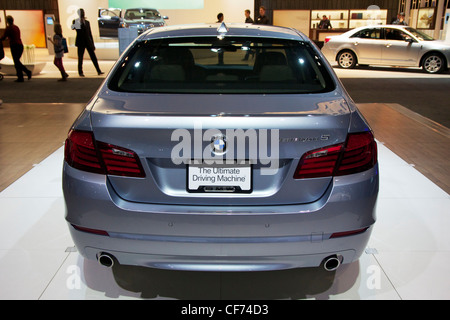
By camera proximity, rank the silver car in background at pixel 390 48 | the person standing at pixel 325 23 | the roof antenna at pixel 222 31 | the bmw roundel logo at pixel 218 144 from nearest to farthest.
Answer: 1. the bmw roundel logo at pixel 218 144
2. the roof antenna at pixel 222 31
3. the silver car in background at pixel 390 48
4. the person standing at pixel 325 23

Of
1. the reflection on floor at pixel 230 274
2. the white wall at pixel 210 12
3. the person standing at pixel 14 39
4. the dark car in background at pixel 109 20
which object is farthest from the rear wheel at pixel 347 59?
the reflection on floor at pixel 230 274

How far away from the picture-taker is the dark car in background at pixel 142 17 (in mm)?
19703

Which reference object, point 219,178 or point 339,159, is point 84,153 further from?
point 339,159

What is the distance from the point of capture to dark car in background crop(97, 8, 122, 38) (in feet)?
68.1

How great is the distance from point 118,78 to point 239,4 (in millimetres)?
20112

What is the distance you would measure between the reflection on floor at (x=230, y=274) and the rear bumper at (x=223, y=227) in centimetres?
55

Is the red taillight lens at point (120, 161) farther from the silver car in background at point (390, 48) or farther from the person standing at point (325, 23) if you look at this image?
the person standing at point (325, 23)

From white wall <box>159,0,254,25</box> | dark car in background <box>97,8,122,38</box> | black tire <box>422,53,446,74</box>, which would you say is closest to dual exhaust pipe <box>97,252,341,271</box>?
black tire <box>422,53,446,74</box>

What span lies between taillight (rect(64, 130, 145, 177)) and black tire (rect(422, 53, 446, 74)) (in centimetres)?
1325

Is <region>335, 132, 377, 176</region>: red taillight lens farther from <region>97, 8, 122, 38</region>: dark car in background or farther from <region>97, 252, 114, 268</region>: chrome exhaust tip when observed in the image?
<region>97, 8, 122, 38</region>: dark car in background

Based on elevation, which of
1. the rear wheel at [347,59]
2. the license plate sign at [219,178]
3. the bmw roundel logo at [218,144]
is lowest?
the rear wheel at [347,59]

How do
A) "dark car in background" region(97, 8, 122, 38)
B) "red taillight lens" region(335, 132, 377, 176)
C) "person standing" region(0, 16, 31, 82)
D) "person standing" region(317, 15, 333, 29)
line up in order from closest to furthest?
Result: "red taillight lens" region(335, 132, 377, 176), "person standing" region(0, 16, 31, 82), "dark car in background" region(97, 8, 122, 38), "person standing" region(317, 15, 333, 29)
